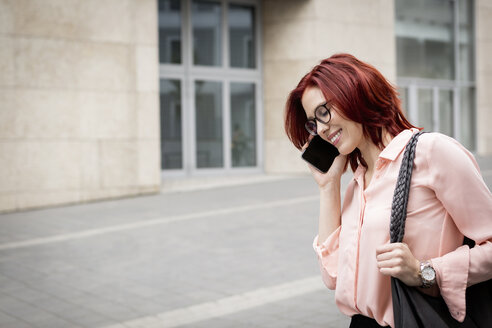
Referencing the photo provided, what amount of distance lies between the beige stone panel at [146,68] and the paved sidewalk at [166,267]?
3.11m

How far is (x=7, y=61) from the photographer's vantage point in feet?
38.8

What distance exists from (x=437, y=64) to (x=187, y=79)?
9.26 metres

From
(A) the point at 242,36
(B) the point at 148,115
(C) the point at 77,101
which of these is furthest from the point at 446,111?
(C) the point at 77,101

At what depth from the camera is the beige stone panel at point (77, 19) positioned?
39.6ft

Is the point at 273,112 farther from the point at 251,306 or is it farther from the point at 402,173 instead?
the point at 402,173

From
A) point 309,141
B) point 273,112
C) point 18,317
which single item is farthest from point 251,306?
point 273,112

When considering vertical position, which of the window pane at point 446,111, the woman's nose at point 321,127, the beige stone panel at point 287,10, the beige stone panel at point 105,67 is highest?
the beige stone panel at point 287,10

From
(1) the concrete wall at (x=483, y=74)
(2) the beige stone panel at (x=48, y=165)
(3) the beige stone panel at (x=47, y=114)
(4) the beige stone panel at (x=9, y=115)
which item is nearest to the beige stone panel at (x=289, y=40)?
(3) the beige stone panel at (x=47, y=114)

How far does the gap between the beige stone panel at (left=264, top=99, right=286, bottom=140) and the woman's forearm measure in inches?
580

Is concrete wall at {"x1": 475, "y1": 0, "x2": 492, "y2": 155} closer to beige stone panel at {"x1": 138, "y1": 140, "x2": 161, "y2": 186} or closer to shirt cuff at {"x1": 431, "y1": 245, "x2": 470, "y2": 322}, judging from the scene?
beige stone panel at {"x1": 138, "y1": 140, "x2": 161, "y2": 186}

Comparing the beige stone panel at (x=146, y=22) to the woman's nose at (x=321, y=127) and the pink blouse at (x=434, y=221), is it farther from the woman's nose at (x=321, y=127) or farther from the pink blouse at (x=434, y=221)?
the pink blouse at (x=434, y=221)

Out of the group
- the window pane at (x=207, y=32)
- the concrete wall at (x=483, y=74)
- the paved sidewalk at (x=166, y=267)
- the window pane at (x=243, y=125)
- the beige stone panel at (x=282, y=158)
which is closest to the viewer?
the paved sidewalk at (x=166, y=267)

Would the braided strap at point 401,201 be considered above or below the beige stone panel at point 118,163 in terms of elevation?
above

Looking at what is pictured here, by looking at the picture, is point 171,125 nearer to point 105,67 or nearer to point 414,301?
point 105,67
